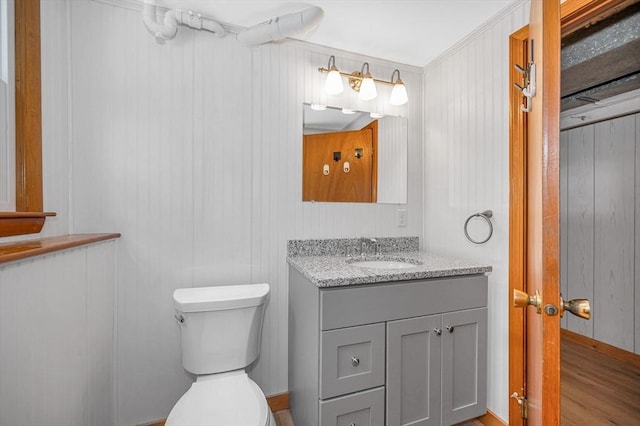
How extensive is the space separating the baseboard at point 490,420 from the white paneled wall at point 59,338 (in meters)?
1.92

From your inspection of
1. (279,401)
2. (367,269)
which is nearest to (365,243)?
(367,269)

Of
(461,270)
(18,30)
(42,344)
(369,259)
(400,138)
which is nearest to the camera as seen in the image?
(42,344)

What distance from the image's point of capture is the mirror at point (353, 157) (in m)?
1.83

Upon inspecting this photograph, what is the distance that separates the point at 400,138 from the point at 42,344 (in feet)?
6.80

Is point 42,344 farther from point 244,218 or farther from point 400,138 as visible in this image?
point 400,138

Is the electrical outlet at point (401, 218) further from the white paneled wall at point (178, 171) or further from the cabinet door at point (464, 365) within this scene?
the cabinet door at point (464, 365)

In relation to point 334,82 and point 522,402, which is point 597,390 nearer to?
point 522,402

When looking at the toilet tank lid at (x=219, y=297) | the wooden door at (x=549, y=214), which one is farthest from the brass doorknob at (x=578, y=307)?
the toilet tank lid at (x=219, y=297)

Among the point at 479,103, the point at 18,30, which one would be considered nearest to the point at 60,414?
the point at 18,30

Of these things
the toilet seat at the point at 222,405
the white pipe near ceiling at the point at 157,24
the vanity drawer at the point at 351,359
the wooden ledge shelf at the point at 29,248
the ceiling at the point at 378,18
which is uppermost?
the ceiling at the point at 378,18

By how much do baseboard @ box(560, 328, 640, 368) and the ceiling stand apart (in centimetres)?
280

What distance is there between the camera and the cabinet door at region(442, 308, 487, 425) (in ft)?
4.68

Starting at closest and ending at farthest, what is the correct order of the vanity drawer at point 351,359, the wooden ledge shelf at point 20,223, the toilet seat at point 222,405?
the wooden ledge shelf at point 20,223
the toilet seat at point 222,405
the vanity drawer at point 351,359

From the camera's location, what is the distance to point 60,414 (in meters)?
0.94
